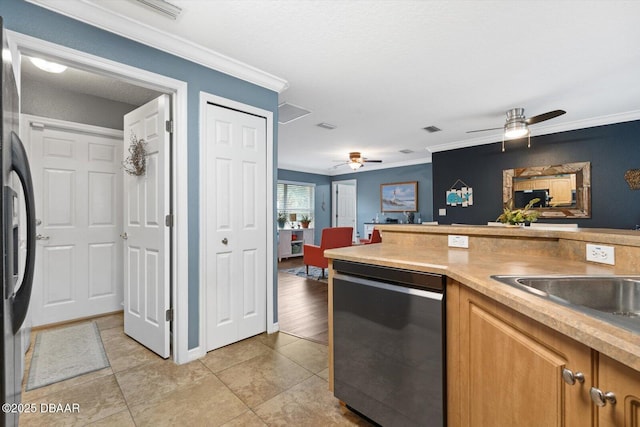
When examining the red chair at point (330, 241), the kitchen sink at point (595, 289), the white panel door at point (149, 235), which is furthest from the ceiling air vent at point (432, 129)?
the kitchen sink at point (595, 289)

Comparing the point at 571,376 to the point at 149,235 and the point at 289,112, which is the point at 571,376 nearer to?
the point at 149,235

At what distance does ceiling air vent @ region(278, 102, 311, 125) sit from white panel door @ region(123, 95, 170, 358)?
5.13 feet

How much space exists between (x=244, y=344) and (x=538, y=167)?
501 cm

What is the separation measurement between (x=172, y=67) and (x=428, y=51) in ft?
6.67

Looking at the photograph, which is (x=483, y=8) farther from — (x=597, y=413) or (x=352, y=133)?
(x=352, y=133)

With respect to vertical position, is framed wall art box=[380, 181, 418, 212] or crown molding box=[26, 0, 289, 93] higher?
crown molding box=[26, 0, 289, 93]

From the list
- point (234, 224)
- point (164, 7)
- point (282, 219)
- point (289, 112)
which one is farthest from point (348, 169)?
point (164, 7)

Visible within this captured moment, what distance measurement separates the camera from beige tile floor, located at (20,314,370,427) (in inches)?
65.7

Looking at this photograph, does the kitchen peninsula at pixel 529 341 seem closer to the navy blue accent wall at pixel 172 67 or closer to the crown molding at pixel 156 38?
the navy blue accent wall at pixel 172 67

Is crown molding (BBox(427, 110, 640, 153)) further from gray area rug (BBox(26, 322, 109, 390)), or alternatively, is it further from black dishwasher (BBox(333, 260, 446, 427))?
gray area rug (BBox(26, 322, 109, 390))

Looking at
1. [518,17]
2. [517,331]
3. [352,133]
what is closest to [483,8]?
[518,17]

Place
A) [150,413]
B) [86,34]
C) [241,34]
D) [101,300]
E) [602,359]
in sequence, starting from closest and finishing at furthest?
[602,359], [150,413], [86,34], [241,34], [101,300]

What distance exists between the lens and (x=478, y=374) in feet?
3.77

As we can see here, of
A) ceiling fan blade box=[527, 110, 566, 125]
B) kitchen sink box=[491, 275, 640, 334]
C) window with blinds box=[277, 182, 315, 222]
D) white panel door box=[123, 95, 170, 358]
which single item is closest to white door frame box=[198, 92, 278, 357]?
white panel door box=[123, 95, 170, 358]
